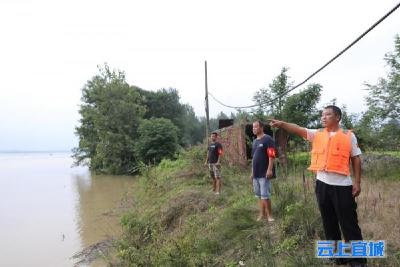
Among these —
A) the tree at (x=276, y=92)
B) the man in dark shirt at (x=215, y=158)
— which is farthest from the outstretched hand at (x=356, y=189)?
the tree at (x=276, y=92)

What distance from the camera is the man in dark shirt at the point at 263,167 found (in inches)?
265

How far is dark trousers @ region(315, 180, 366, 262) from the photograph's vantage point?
4355 mm

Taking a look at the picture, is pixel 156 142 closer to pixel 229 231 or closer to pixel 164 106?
pixel 164 106

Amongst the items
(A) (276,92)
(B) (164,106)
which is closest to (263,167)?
(A) (276,92)

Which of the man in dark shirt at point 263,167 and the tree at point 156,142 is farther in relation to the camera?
the tree at point 156,142

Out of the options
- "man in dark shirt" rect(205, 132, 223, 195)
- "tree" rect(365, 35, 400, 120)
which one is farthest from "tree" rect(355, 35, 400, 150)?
"man in dark shirt" rect(205, 132, 223, 195)

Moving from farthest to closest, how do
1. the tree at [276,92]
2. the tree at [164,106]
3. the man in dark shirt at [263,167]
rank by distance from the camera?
the tree at [164,106] → the tree at [276,92] → the man in dark shirt at [263,167]

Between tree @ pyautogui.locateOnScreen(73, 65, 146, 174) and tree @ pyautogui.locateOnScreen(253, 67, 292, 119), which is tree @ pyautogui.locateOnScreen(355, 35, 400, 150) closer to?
tree @ pyautogui.locateOnScreen(253, 67, 292, 119)

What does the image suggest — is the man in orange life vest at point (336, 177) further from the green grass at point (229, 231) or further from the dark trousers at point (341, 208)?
the green grass at point (229, 231)

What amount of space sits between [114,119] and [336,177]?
36549 millimetres

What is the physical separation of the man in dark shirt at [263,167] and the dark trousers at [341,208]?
2.12 m

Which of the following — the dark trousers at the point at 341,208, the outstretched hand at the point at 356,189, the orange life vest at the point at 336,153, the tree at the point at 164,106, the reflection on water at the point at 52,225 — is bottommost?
the reflection on water at the point at 52,225

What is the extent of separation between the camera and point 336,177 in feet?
14.6

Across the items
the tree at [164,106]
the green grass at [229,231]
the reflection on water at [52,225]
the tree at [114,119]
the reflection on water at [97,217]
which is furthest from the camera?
the tree at [164,106]
